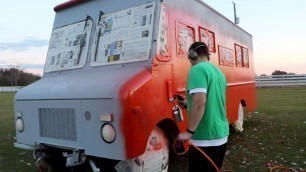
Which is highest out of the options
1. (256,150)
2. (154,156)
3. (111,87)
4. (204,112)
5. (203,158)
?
(111,87)

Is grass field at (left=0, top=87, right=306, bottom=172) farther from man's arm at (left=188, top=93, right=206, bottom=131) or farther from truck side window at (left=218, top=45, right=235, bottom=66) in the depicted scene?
man's arm at (left=188, top=93, right=206, bottom=131)

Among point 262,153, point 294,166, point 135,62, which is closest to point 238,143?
point 262,153

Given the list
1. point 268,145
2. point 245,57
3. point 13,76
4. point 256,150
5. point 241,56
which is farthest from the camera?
point 13,76

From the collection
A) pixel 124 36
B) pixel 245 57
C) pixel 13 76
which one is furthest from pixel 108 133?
pixel 13 76

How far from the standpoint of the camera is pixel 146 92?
4086 millimetres

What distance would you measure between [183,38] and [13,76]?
81.4m

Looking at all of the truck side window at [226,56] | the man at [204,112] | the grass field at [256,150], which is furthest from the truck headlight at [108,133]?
the truck side window at [226,56]

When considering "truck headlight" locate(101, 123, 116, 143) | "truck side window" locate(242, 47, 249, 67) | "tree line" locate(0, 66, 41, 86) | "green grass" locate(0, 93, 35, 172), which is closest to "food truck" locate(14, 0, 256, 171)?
"truck headlight" locate(101, 123, 116, 143)

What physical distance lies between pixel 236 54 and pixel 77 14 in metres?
4.61

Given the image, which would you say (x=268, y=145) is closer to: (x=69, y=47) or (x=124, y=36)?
(x=124, y=36)

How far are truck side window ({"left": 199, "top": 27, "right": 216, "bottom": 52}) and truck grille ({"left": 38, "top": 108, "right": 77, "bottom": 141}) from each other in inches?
112

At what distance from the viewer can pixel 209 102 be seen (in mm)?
3400

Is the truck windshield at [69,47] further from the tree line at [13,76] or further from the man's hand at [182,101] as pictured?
the tree line at [13,76]

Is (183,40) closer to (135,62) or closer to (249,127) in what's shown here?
(135,62)
